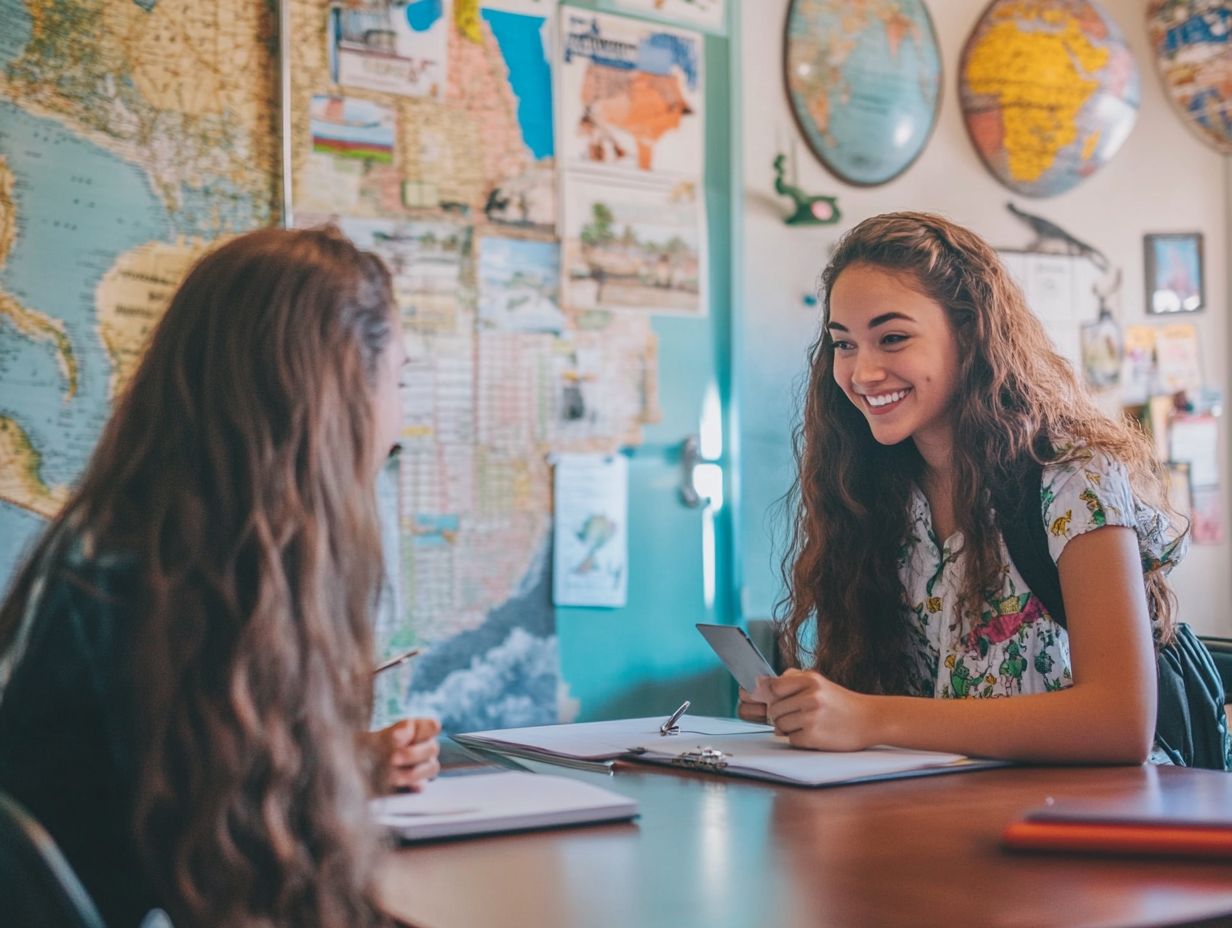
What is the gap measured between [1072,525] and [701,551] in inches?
65.0

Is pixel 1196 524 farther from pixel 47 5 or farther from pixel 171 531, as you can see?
pixel 171 531

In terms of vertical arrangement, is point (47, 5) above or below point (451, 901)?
above

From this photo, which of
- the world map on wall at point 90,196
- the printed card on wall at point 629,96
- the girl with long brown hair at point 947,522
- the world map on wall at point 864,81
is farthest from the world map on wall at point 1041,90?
the world map on wall at point 90,196

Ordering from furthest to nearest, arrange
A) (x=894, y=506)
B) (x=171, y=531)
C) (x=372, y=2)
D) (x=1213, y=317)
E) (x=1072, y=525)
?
(x=1213, y=317)
(x=372, y=2)
(x=894, y=506)
(x=1072, y=525)
(x=171, y=531)

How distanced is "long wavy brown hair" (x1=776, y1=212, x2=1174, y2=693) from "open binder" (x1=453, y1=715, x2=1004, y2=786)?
0.23 meters

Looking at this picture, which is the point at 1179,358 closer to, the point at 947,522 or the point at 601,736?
the point at 947,522

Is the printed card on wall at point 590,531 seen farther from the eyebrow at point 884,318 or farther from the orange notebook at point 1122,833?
the orange notebook at point 1122,833

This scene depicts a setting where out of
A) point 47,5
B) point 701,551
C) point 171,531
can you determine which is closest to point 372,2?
point 47,5

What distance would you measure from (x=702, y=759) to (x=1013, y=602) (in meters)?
0.53

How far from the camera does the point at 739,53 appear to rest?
3.29 meters

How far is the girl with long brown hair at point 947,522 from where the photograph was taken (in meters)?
1.48

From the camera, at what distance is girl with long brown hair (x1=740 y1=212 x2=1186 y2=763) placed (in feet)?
4.85

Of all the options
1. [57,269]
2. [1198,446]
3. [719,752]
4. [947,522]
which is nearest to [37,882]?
[719,752]

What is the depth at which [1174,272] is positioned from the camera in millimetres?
4066
